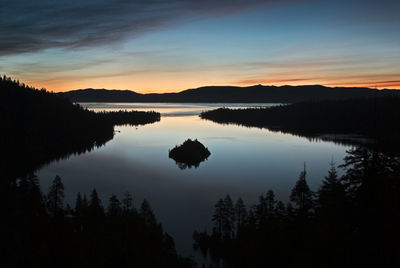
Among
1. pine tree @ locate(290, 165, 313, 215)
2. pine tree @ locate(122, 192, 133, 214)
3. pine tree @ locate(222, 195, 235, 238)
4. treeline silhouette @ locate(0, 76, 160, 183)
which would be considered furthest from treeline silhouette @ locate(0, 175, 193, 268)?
treeline silhouette @ locate(0, 76, 160, 183)

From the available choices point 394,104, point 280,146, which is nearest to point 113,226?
point 280,146

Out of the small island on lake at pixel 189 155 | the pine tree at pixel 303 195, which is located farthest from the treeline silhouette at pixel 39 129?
the pine tree at pixel 303 195

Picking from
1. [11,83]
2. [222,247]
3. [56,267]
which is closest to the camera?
[56,267]

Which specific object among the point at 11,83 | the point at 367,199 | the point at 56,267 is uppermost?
the point at 11,83

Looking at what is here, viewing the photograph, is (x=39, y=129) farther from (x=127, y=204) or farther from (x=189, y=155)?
(x=127, y=204)

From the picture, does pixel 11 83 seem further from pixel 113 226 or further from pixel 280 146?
pixel 113 226

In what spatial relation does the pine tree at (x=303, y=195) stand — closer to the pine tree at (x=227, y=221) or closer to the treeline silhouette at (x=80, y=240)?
the treeline silhouette at (x=80, y=240)

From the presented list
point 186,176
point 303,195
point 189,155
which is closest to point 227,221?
point 303,195
